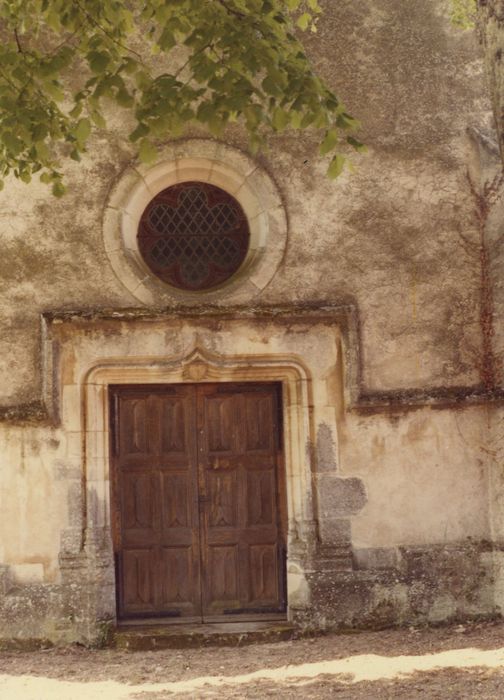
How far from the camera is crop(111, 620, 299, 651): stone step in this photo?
7.76m

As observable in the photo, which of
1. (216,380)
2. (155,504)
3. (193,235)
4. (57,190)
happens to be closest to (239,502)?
(155,504)

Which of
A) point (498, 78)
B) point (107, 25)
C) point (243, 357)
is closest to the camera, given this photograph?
point (498, 78)

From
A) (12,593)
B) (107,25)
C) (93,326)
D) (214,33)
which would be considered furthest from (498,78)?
(12,593)

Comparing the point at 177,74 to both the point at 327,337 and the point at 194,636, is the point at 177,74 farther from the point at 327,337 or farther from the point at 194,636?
the point at 194,636

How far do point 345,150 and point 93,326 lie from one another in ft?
9.15

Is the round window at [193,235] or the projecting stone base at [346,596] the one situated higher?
the round window at [193,235]

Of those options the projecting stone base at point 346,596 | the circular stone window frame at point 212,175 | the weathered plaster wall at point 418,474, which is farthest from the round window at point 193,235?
the projecting stone base at point 346,596

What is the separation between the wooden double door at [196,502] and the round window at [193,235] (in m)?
1.06

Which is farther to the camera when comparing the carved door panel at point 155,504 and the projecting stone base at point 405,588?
the carved door panel at point 155,504

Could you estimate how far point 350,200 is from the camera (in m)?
8.44

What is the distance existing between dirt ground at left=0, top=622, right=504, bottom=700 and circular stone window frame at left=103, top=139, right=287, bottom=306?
118 inches

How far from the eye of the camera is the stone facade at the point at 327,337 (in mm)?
7941

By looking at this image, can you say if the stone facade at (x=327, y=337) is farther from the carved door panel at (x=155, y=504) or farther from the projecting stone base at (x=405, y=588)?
the carved door panel at (x=155, y=504)

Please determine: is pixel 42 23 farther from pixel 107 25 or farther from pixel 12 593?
pixel 12 593
